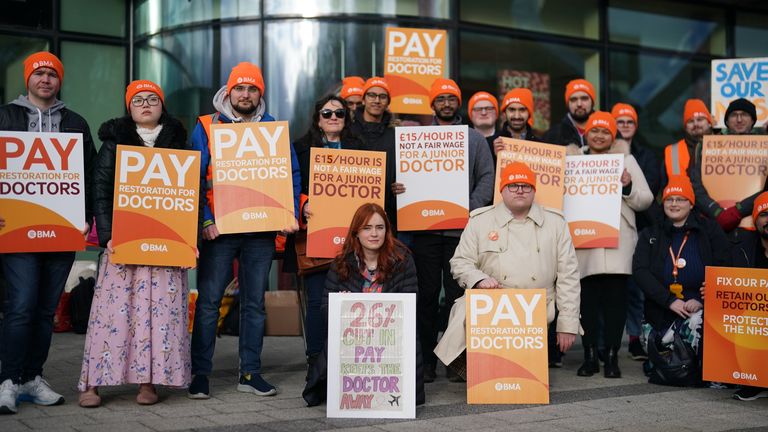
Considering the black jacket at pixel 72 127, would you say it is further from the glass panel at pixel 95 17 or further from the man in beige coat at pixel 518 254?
the glass panel at pixel 95 17

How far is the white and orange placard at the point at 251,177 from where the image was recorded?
21.0 ft

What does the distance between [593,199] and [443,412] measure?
7.71ft

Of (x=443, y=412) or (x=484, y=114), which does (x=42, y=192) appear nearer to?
(x=443, y=412)

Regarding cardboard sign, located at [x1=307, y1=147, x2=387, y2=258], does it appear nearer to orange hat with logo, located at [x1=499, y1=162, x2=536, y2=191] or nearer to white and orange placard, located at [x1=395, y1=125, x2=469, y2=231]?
white and orange placard, located at [x1=395, y1=125, x2=469, y2=231]

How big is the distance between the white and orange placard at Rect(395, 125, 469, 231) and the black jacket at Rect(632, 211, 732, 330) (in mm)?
1393

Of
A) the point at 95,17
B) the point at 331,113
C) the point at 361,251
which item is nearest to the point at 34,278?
the point at 361,251

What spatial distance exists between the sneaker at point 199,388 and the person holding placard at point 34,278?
0.82 metres

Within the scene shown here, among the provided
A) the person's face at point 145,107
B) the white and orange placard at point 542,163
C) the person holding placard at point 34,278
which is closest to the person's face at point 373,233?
the white and orange placard at point 542,163

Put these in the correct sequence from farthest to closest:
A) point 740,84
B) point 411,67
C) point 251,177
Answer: point 740,84 < point 411,67 < point 251,177

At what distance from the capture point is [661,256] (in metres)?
7.28

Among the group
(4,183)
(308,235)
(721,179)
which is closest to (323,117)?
(308,235)

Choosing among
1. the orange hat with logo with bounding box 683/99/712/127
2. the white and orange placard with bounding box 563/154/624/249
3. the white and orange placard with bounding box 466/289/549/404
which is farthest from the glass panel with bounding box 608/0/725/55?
the white and orange placard with bounding box 466/289/549/404

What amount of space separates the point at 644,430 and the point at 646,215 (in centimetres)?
312

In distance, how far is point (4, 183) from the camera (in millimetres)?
5988
